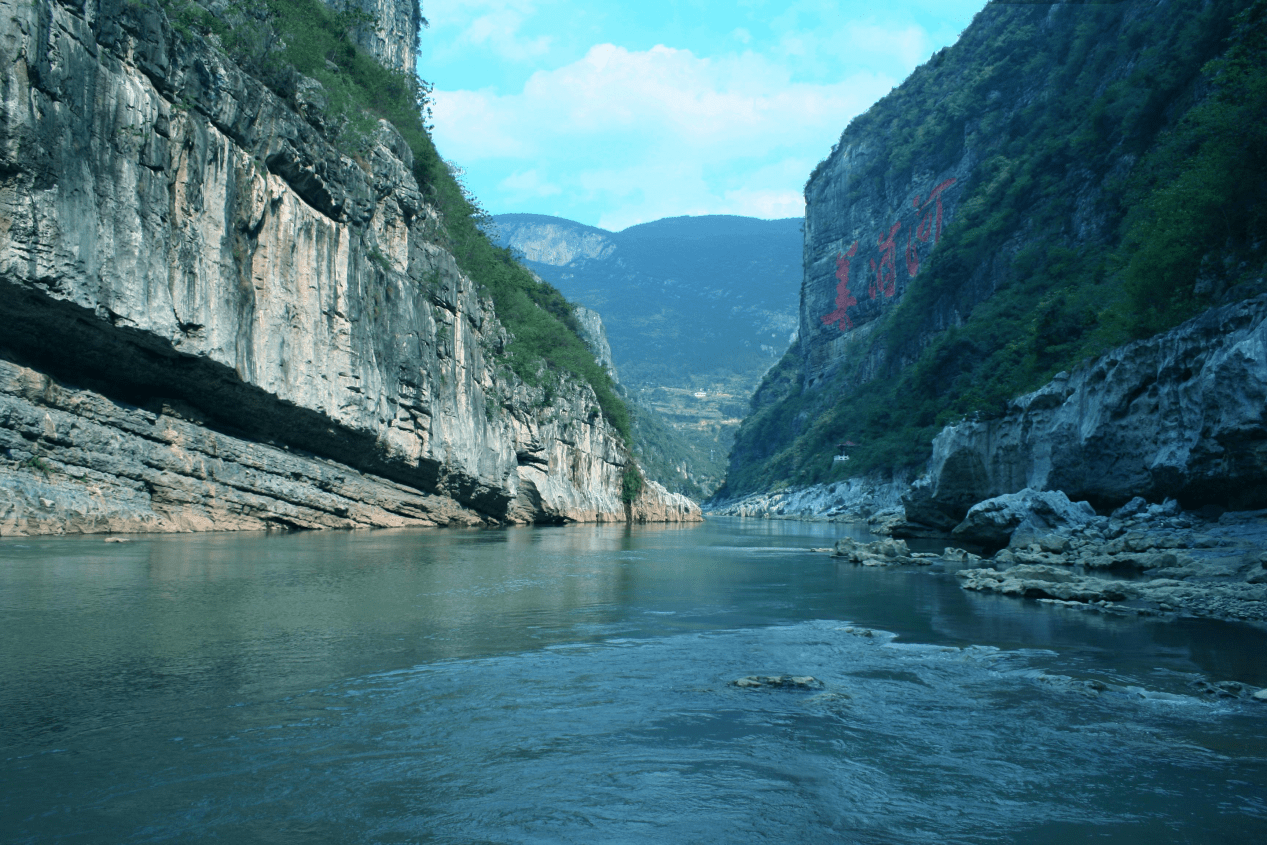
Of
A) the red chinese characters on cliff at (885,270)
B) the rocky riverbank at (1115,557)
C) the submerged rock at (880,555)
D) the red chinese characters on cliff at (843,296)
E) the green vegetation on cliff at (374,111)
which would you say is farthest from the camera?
the red chinese characters on cliff at (843,296)

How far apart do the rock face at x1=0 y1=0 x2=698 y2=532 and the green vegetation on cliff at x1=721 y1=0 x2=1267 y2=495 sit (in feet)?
77.0

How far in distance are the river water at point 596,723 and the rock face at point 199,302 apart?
32.1 feet

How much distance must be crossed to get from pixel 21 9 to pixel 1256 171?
93.0 ft

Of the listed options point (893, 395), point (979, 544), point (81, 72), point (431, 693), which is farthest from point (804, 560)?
point (893, 395)

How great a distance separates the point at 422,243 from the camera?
3488 cm

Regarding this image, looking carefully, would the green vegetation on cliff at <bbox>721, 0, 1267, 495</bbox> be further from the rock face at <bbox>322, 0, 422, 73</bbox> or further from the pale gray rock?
the rock face at <bbox>322, 0, 422, 73</bbox>

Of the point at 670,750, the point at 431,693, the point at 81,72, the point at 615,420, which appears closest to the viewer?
the point at 670,750

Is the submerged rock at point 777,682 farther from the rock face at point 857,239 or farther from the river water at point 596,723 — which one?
the rock face at point 857,239

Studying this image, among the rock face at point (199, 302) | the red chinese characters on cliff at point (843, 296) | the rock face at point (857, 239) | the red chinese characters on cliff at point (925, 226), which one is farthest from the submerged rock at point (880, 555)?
the red chinese characters on cliff at point (843, 296)

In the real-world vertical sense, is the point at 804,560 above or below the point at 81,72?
below

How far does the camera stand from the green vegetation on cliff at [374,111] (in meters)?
26.0

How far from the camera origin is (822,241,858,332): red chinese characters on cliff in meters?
107

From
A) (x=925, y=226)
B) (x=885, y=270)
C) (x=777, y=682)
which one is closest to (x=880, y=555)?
(x=777, y=682)

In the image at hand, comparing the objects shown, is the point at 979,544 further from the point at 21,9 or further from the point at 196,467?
the point at 21,9
